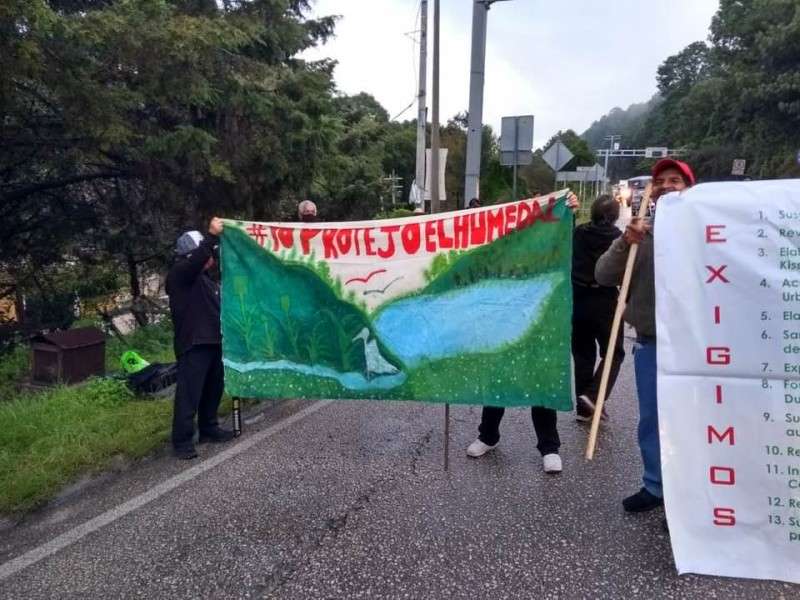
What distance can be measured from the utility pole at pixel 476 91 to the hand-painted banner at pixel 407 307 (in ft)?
21.7

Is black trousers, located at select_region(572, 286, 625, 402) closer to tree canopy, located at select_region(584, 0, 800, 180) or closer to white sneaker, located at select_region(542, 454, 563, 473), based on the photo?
white sneaker, located at select_region(542, 454, 563, 473)

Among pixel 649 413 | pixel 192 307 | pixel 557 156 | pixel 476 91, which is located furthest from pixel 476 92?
pixel 649 413

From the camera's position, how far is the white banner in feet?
8.37

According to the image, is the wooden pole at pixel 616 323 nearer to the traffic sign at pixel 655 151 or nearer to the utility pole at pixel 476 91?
the utility pole at pixel 476 91

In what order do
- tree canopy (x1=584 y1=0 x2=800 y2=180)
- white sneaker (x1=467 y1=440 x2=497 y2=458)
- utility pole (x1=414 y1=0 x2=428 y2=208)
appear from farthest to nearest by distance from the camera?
1. tree canopy (x1=584 y1=0 x2=800 y2=180)
2. utility pole (x1=414 y1=0 x2=428 y2=208)
3. white sneaker (x1=467 y1=440 x2=497 y2=458)

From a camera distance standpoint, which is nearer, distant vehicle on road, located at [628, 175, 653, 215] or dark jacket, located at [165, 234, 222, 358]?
distant vehicle on road, located at [628, 175, 653, 215]

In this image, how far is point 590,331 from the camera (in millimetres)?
4898

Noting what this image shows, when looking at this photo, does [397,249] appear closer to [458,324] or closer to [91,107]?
[458,324]

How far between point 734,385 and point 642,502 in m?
1.04

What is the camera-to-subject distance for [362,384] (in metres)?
3.92

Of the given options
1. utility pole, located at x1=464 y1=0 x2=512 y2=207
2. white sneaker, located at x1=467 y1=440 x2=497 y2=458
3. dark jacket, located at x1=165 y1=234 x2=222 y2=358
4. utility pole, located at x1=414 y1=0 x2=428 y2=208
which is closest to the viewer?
white sneaker, located at x1=467 y1=440 x2=497 y2=458

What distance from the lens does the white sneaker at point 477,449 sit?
426cm

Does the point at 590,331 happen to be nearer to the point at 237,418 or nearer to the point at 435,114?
the point at 237,418

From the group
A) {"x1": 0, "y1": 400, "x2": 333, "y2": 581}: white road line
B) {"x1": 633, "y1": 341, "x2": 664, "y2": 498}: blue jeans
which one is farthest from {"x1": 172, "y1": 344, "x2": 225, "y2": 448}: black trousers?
{"x1": 633, "y1": 341, "x2": 664, "y2": 498}: blue jeans
